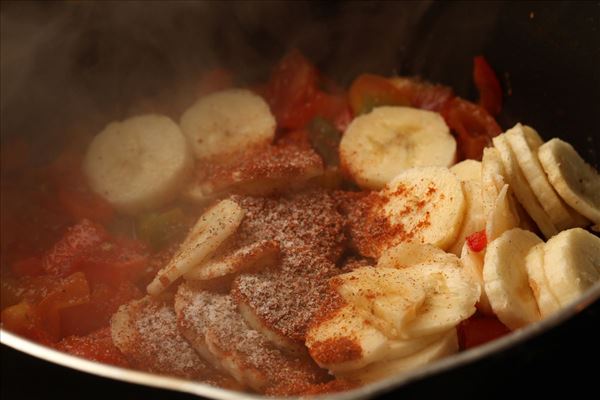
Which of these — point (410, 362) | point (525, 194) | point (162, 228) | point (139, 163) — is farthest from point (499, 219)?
point (139, 163)

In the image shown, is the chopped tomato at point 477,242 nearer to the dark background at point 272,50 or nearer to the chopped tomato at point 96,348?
the dark background at point 272,50

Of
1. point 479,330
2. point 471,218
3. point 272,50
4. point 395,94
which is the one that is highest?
point 272,50

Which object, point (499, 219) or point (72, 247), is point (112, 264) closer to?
point (72, 247)

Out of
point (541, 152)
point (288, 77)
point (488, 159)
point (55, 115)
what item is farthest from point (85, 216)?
point (541, 152)

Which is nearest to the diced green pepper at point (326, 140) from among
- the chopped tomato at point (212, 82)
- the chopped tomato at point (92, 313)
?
the chopped tomato at point (212, 82)

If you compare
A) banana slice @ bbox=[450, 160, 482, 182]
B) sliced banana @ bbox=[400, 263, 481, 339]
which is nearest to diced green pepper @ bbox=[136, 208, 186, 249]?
sliced banana @ bbox=[400, 263, 481, 339]

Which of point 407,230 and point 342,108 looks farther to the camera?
point 342,108

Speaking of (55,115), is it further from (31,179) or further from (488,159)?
(488,159)
